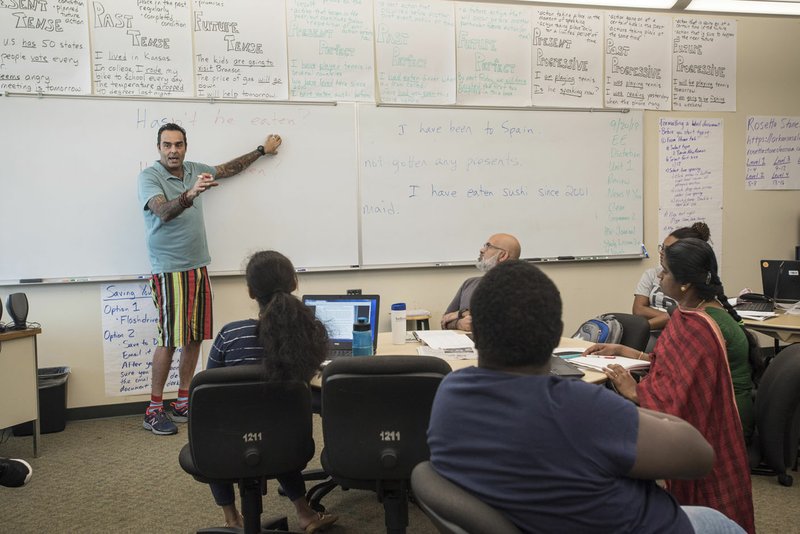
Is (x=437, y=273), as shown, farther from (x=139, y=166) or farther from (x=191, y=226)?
(x=139, y=166)

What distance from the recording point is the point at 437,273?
435 centimetres

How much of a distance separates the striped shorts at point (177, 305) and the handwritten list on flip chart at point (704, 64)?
3.97m

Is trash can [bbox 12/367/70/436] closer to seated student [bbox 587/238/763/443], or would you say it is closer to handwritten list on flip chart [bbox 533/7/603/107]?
seated student [bbox 587/238/763/443]

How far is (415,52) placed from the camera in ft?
13.8

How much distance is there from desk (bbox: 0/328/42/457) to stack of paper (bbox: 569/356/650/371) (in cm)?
283

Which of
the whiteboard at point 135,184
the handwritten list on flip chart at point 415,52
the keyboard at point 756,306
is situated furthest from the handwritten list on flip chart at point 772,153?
the whiteboard at point 135,184

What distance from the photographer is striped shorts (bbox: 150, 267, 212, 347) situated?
11.9ft

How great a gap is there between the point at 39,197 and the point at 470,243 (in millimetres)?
2885

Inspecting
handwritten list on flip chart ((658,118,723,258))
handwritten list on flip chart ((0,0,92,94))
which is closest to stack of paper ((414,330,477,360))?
handwritten list on flip chart ((0,0,92,94))

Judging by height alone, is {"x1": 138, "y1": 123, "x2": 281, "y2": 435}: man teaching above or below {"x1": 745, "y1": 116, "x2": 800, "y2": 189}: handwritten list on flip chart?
below

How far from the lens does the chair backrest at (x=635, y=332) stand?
9.32ft

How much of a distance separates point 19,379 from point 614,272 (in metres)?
4.11

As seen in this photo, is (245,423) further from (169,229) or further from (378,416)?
(169,229)

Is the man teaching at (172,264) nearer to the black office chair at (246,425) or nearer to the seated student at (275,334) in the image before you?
the seated student at (275,334)
